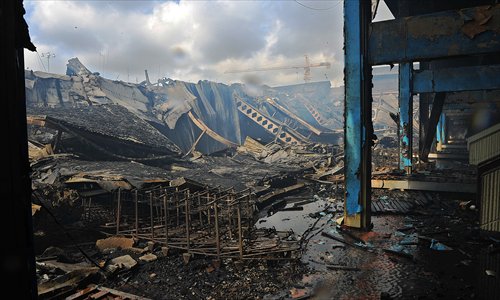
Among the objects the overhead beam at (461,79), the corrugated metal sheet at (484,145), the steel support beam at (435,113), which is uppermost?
the overhead beam at (461,79)

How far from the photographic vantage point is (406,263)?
14.9 ft

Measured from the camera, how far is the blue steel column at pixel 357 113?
548cm

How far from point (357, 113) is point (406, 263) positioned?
8.28ft

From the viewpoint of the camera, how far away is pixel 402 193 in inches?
372

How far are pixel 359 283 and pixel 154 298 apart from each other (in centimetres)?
276

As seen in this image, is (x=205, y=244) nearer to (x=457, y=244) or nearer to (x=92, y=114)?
(x=457, y=244)

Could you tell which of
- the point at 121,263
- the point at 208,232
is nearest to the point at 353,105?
the point at 208,232

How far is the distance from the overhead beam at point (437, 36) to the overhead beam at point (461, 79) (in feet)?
13.3

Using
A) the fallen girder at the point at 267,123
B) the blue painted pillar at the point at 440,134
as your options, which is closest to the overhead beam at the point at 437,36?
the blue painted pillar at the point at 440,134

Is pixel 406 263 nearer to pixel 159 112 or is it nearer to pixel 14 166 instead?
pixel 14 166

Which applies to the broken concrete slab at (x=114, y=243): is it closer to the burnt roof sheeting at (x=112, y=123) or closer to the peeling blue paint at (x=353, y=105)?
the peeling blue paint at (x=353, y=105)

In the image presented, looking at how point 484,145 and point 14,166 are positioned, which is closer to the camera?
point 14,166

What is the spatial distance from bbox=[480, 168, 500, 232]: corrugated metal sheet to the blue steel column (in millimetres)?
2116

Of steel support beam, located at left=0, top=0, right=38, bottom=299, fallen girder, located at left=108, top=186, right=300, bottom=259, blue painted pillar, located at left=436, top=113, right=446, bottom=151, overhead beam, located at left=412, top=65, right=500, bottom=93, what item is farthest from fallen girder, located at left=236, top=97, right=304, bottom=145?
steel support beam, located at left=0, top=0, right=38, bottom=299
